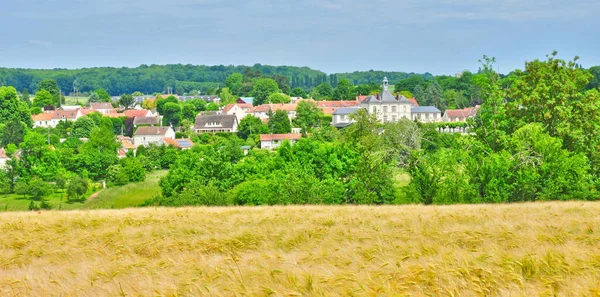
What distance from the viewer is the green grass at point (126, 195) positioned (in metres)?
52.5

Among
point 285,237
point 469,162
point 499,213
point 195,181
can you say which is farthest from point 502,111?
point 285,237

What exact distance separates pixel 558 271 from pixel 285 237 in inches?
194

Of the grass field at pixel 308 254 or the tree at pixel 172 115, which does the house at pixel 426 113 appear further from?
the grass field at pixel 308 254

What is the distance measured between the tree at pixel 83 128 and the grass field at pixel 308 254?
3958 inches

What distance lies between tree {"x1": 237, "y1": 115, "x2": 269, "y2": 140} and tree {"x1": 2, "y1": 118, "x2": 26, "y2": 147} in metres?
31.7

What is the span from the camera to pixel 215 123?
130750mm

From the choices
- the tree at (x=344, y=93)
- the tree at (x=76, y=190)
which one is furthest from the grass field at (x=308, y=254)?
the tree at (x=344, y=93)

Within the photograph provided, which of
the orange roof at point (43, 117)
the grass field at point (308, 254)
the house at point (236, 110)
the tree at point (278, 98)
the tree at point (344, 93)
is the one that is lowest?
the orange roof at point (43, 117)

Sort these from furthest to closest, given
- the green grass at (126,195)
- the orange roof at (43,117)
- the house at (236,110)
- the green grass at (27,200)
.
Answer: the house at (236,110)
the orange roof at (43,117)
the green grass at (27,200)
the green grass at (126,195)

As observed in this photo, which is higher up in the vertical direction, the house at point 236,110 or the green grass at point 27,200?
the house at point 236,110

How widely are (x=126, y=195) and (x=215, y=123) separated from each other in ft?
239

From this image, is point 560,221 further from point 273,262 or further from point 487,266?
point 273,262

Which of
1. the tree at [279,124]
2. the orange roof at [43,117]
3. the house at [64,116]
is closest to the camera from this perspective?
the tree at [279,124]

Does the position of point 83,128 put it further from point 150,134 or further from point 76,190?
point 76,190
